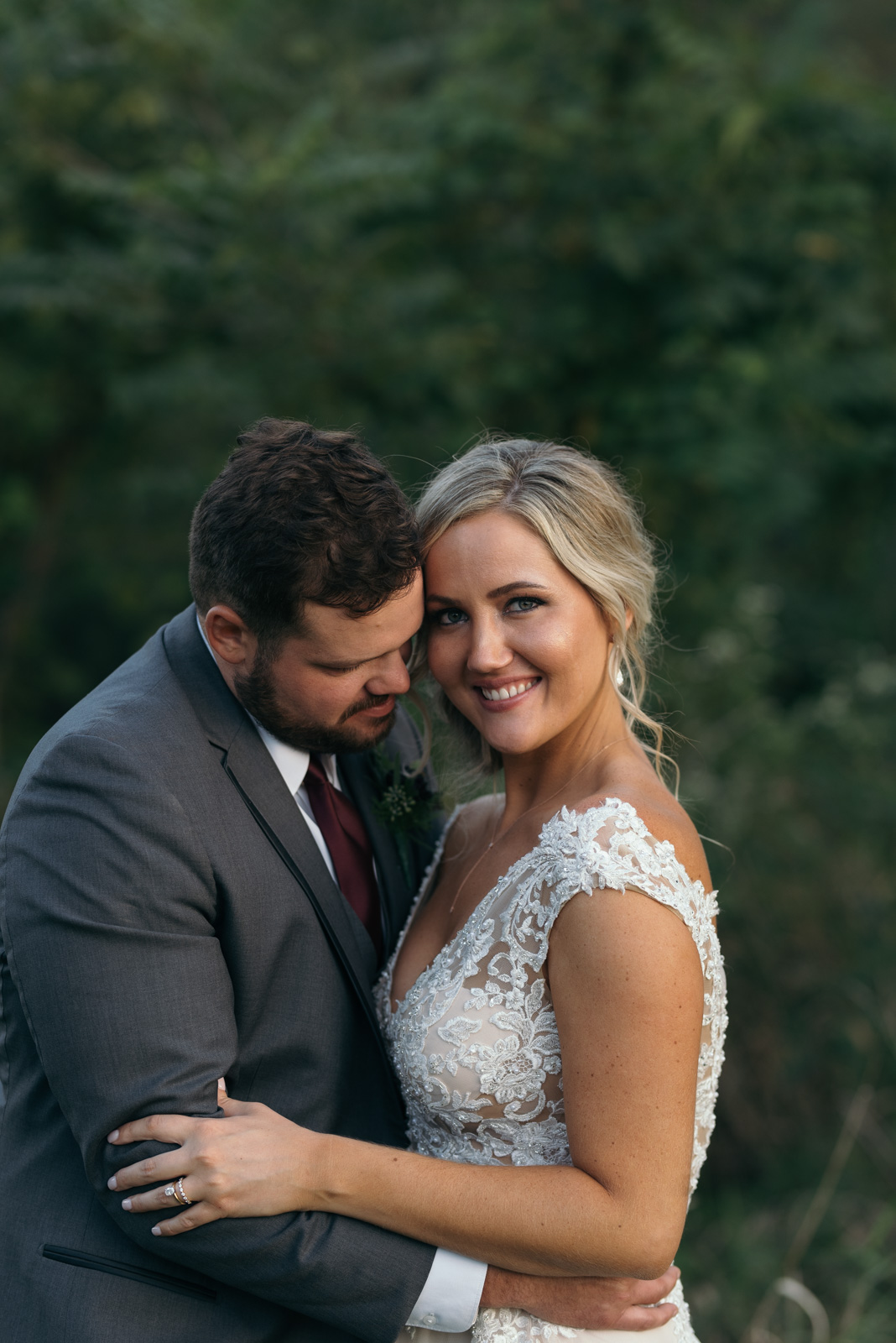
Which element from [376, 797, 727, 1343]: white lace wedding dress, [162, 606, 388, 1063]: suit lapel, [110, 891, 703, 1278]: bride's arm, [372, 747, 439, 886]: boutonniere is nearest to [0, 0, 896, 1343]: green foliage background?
[372, 747, 439, 886]: boutonniere

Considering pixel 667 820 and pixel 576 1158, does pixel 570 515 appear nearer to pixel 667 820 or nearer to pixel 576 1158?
pixel 667 820

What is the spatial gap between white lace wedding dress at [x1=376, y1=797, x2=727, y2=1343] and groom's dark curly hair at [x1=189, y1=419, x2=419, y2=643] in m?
0.66

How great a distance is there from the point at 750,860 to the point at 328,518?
13.4ft

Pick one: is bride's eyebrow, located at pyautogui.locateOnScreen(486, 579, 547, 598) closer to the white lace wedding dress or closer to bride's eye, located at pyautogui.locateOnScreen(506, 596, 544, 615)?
bride's eye, located at pyautogui.locateOnScreen(506, 596, 544, 615)

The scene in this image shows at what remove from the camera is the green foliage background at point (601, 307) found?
570 cm

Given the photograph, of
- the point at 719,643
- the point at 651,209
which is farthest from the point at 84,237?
the point at 719,643

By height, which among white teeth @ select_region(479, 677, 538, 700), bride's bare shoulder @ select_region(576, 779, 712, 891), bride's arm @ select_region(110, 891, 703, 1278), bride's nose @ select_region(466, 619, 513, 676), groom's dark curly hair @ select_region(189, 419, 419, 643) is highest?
groom's dark curly hair @ select_region(189, 419, 419, 643)

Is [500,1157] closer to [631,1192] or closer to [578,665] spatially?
[631,1192]

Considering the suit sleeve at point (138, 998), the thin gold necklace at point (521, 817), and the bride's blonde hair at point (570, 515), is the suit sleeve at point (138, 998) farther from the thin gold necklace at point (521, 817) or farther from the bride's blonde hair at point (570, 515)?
the bride's blonde hair at point (570, 515)

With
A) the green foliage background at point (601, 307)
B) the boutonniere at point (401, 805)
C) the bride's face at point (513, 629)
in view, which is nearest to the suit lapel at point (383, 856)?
the boutonniere at point (401, 805)

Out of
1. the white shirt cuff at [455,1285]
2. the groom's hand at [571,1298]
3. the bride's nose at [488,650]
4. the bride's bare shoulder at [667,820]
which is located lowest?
the groom's hand at [571,1298]

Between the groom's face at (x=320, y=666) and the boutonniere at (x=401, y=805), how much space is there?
0.34m

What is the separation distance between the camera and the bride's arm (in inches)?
83.9

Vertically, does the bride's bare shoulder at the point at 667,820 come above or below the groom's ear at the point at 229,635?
below
